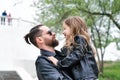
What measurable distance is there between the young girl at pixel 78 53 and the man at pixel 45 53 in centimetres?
6

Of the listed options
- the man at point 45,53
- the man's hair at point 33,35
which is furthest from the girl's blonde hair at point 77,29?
the man's hair at point 33,35

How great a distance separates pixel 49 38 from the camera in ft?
13.3

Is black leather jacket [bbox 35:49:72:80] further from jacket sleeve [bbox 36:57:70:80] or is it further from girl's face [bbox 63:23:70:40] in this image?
girl's face [bbox 63:23:70:40]

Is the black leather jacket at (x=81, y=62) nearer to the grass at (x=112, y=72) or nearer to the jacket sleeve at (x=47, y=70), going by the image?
the jacket sleeve at (x=47, y=70)

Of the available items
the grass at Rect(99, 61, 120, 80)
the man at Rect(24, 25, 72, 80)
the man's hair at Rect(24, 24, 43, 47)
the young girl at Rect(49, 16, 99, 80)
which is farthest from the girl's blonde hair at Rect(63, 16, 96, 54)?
the grass at Rect(99, 61, 120, 80)

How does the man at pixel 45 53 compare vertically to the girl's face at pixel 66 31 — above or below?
below

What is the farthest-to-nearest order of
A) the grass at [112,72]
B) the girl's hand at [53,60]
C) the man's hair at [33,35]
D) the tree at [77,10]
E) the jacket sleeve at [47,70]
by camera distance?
the grass at [112,72]
the tree at [77,10]
the man's hair at [33,35]
the girl's hand at [53,60]
the jacket sleeve at [47,70]

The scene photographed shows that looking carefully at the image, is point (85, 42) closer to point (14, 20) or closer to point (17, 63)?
point (17, 63)

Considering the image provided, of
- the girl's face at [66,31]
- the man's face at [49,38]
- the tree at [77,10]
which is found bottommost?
the tree at [77,10]

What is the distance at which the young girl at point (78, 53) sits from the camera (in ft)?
12.8

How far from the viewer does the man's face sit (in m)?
4.02

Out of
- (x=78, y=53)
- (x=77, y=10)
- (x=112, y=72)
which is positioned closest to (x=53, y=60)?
(x=78, y=53)

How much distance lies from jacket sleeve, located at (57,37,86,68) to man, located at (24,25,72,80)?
2.7 inches

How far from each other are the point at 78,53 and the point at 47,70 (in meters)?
0.27
